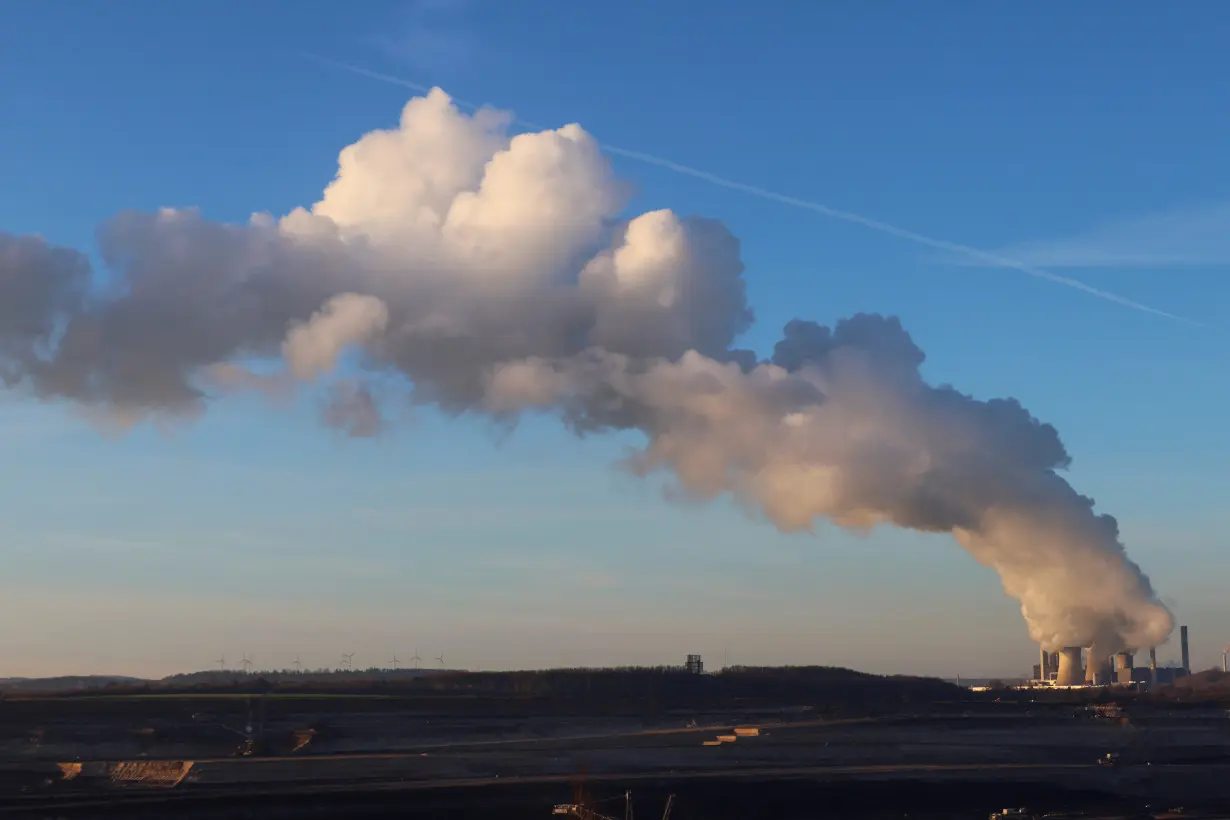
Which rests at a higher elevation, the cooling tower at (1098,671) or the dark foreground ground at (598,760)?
the cooling tower at (1098,671)

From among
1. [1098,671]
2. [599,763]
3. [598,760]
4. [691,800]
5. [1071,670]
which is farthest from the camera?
[1071,670]

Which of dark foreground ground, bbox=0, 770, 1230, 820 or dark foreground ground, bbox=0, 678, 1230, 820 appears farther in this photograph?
dark foreground ground, bbox=0, 678, 1230, 820

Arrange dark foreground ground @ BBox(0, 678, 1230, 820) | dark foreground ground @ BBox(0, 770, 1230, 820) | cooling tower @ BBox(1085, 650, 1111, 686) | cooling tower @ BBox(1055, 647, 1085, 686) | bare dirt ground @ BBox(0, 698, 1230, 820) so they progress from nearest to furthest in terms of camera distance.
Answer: dark foreground ground @ BBox(0, 770, 1230, 820)
dark foreground ground @ BBox(0, 678, 1230, 820)
bare dirt ground @ BBox(0, 698, 1230, 820)
cooling tower @ BBox(1085, 650, 1111, 686)
cooling tower @ BBox(1055, 647, 1085, 686)

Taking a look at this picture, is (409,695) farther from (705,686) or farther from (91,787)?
(91,787)

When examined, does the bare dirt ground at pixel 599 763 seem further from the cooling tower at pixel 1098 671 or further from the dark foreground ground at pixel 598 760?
the cooling tower at pixel 1098 671

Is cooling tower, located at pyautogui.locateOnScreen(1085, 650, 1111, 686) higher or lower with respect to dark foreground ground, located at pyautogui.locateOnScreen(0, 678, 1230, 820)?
higher

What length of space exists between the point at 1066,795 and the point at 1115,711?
67940mm

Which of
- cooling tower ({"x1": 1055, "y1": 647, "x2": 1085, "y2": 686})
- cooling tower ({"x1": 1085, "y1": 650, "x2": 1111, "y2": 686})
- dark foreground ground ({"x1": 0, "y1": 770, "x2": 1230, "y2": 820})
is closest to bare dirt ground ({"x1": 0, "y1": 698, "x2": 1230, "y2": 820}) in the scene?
dark foreground ground ({"x1": 0, "y1": 770, "x2": 1230, "y2": 820})

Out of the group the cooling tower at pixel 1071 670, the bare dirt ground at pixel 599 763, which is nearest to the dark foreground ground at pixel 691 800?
the bare dirt ground at pixel 599 763

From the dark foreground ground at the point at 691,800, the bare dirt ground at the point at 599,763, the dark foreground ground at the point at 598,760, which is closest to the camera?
the dark foreground ground at the point at 691,800

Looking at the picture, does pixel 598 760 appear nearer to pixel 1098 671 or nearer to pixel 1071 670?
pixel 1098 671

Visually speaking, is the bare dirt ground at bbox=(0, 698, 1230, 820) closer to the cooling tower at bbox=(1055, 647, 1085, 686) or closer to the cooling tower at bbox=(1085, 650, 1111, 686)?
the cooling tower at bbox=(1085, 650, 1111, 686)

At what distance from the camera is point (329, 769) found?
302 ft

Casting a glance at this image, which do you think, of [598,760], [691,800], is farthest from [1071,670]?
[691,800]
